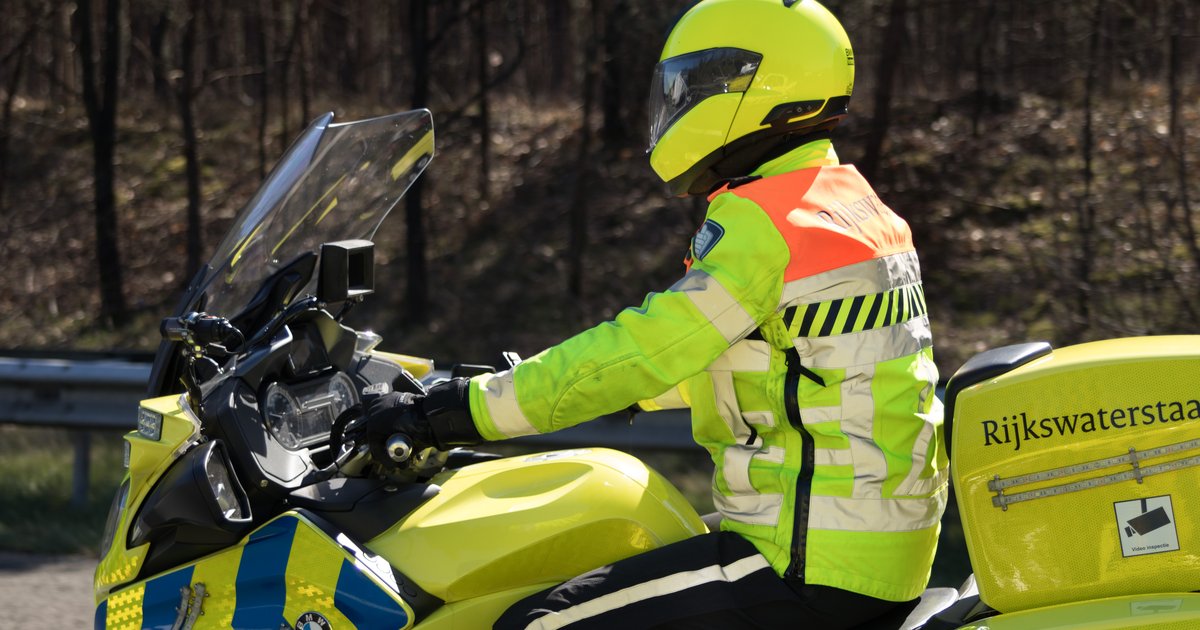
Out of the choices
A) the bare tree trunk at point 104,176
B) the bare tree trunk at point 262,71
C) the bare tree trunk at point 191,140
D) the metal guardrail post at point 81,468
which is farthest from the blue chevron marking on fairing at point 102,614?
the bare tree trunk at point 262,71

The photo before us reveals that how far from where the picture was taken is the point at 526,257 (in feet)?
37.0

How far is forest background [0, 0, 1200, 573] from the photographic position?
9078mm

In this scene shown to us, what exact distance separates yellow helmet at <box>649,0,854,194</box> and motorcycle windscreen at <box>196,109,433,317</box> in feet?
3.23

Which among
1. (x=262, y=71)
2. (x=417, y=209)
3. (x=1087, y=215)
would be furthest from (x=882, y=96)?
(x=262, y=71)

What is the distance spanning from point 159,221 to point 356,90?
11.0 ft

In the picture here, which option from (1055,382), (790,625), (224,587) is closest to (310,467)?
(224,587)

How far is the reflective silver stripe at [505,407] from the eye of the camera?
232cm

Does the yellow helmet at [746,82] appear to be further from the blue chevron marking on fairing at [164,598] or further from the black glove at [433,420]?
the blue chevron marking on fairing at [164,598]

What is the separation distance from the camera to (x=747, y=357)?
2.36 meters

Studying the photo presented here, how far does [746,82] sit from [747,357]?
52 centimetres

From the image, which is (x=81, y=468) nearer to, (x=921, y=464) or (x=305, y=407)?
(x=305, y=407)

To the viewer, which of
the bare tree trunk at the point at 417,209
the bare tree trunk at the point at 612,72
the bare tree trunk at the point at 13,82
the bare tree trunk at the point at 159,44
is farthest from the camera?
the bare tree trunk at the point at 13,82

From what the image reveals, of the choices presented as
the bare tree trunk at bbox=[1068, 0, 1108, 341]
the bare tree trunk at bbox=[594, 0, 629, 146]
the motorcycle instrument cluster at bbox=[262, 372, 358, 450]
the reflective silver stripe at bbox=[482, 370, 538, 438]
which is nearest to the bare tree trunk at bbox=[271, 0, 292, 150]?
the bare tree trunk at bbox=[594, 0, 629, 146]

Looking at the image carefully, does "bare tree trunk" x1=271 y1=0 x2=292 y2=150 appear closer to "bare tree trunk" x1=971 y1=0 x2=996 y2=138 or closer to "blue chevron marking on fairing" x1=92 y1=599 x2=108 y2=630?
"bare tree trunk" x1=971 y1=0 x2=996 y2=138
